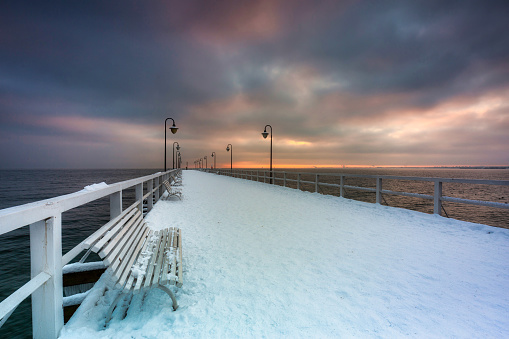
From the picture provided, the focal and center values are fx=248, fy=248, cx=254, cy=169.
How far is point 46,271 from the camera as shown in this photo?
209 cm

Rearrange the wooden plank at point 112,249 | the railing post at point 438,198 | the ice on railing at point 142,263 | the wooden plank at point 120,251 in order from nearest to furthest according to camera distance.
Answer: the wooden plank at point 112,249 → the wooden plank at point 120,251 → the ice on railing at point 142,263 → the railing post at point 438,198

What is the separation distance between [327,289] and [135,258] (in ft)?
8.03

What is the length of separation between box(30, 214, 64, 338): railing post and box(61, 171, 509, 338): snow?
8.7 inches

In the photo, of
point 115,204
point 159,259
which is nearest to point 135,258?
point 159,259

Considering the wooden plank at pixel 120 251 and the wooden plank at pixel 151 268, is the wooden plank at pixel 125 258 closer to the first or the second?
the wooden plank at pixel 120 251

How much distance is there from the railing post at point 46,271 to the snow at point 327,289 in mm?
222

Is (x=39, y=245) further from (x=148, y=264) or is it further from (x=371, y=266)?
(x=371, y=266)

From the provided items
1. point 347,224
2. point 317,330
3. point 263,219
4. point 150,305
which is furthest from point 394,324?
point 263,219

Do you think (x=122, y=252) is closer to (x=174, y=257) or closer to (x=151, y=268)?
(x=151, y=268)

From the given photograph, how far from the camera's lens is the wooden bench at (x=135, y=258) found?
7.82ft

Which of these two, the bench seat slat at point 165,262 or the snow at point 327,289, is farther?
the bench seat slat at point 165,262

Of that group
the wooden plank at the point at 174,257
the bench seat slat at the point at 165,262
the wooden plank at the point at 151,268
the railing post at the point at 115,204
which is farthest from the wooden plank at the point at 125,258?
the railing post at the point at 115,204

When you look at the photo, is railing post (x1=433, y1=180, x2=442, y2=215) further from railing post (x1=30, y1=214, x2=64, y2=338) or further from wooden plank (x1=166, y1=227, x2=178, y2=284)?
railing post (x1=30, y1=214, x2=64, y2=338)

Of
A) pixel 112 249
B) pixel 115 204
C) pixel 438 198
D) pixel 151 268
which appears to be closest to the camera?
pixel 112 249
